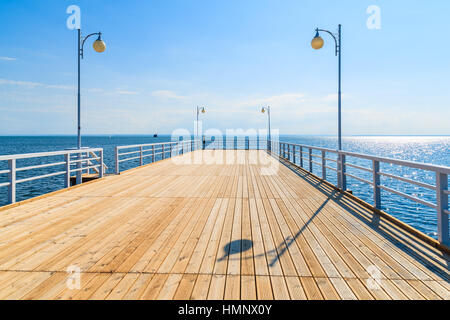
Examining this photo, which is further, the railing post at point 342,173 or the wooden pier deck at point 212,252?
the railing post at point 342,173

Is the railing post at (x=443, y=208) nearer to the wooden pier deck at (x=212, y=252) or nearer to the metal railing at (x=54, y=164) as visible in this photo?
the wooden pier deck at (x=212, y=252)

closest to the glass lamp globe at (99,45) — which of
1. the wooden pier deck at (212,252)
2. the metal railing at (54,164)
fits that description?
the metal railing at (54,164)

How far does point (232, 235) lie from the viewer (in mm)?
3082

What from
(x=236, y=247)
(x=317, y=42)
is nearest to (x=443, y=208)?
(x=236, y=247)

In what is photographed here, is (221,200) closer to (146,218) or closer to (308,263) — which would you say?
(146,218)

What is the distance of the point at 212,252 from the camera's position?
2604mm

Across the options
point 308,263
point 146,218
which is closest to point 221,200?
point 146,218

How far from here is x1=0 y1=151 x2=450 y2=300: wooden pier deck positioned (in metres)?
1.96

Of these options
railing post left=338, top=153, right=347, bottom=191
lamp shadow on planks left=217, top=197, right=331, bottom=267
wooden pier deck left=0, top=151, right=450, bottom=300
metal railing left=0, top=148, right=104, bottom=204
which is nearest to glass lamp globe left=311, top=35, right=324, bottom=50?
railing post left=338, top=153, right=347, bottom=191

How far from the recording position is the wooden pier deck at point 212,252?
6.42 ft

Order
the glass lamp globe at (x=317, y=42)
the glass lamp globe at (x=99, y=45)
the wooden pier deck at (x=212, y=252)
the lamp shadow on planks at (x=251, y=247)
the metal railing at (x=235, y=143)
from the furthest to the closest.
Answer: the metal railing at (x=235, y=143)
the glass lamp globe at (x=99, y=45)
the glass lamp globe at (x=317, y=42)
the lamp shadow on planks at (x=251, y=247)
the wooden pier deck at (x=212, y=252)
